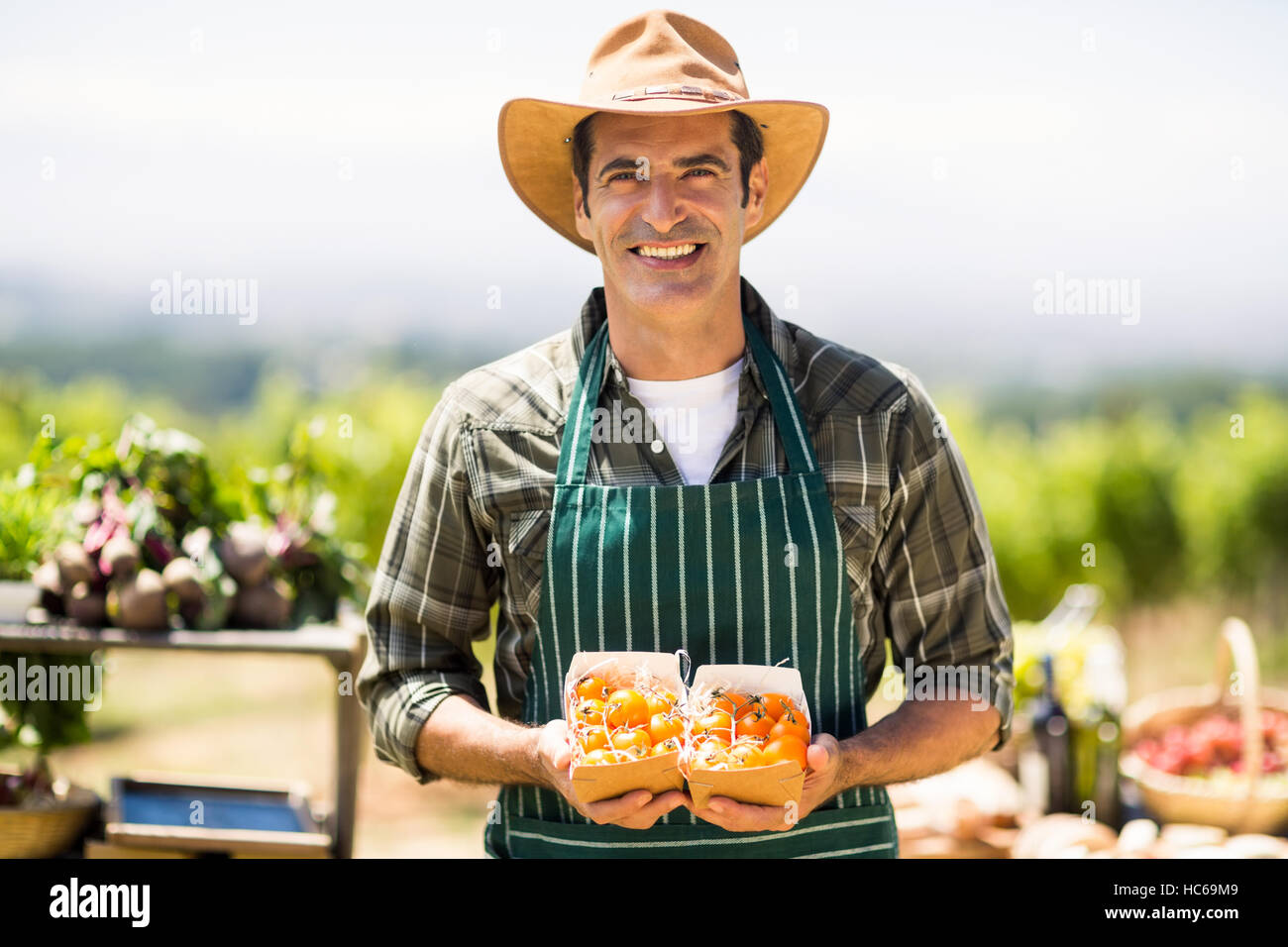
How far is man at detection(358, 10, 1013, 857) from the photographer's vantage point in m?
2.14

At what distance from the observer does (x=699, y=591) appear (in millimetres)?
2139

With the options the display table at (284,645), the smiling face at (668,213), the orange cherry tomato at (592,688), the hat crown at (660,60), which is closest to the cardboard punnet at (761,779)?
the orange cherry tomato at (592,688)

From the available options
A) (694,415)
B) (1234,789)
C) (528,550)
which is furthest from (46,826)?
(1234,789)

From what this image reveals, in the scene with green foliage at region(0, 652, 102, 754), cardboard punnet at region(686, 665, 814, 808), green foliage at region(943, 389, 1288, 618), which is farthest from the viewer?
green foliage at region(943, 389, 1288, 618)

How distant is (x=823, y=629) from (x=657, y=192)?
884 millimetres

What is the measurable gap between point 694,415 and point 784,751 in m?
0.73

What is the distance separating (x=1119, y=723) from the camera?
390 cm

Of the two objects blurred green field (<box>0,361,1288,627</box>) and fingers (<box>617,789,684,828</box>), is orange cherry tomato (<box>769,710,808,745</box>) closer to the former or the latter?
fingers (<box>617,789,684,828</box>)

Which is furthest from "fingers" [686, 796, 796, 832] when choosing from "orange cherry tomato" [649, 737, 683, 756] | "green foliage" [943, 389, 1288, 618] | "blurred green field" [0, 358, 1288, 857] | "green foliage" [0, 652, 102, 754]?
"green foliage" [943, 389, 1288, 618]

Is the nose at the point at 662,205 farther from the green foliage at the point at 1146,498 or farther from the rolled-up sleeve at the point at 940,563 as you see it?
the green foliage at the point at 1146,498

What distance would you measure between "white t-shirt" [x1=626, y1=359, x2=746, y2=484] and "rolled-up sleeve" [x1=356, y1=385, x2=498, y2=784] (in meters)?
0.39

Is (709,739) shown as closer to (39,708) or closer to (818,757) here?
(818,757)

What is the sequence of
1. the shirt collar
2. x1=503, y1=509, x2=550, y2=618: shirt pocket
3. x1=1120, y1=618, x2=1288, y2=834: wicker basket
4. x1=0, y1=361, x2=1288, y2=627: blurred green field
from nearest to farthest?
x1=503, y1=509, x2=550, y2=618: shirt pocket, the shirt collar, x1=1120, y1=618, x2=1288, y2=834: wicker basket, x1=0, y1=361, x2=1288, y2=627: blurred green field

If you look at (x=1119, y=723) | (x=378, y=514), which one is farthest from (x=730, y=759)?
(x=378, y=514)
